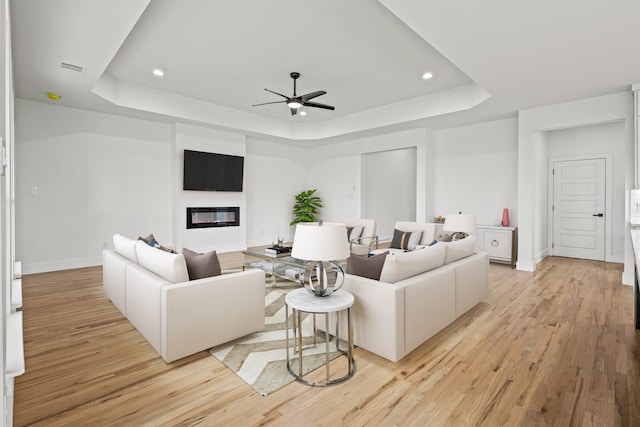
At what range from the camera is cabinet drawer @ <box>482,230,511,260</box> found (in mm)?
5864

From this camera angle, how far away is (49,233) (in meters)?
5.41

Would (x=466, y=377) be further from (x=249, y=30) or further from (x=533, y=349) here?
(x=249, y=30)

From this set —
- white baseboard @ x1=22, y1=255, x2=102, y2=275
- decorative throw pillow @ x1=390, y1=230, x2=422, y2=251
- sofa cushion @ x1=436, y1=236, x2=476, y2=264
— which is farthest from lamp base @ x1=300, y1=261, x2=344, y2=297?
white baseboard @ x1=22, y1=255, x2=102, y2=275

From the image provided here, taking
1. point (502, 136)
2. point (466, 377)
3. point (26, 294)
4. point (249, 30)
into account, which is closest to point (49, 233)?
point (26, 294)

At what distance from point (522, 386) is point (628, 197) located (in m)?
3.95

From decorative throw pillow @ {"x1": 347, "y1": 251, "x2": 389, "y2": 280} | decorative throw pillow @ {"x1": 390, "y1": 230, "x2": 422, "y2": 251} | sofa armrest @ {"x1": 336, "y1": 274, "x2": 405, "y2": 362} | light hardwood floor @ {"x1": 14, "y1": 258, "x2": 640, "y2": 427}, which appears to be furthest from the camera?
decorative throw pillow @ {"x1": 390, "y1": 230, "x2": 422, "y2": 251}

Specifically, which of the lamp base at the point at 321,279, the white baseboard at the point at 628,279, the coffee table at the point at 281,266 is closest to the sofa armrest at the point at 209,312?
the lamp base at the point at 321,279

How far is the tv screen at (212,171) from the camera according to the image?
21.9 ft

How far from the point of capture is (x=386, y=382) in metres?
2.24

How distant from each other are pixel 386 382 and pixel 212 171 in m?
5.85

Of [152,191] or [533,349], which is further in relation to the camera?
[152,191]

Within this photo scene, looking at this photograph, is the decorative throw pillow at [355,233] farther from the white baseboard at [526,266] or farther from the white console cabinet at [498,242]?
the white baseboard at [526,266]

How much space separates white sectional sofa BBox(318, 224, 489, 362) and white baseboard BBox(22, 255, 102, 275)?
4929mm

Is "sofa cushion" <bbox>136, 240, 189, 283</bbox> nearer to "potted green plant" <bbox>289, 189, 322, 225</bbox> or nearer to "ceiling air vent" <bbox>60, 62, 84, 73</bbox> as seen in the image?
"ceiling air vent" <bbox>60, 62, 84, 73</bbox>
